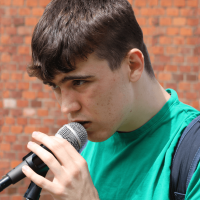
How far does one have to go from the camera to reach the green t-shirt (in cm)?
98

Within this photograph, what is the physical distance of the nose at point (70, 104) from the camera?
1021mm

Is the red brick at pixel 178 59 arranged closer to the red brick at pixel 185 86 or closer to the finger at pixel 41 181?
the red brick at pixel 185 86

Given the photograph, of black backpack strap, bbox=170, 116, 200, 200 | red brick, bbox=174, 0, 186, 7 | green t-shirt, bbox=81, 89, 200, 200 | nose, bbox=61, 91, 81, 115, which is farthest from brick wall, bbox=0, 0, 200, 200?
black backpack strap, bbox=170, 116, 200, 200

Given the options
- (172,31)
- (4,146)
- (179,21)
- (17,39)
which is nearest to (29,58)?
(17,39)

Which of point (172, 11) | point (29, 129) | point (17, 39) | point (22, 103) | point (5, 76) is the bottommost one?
point (29, 129)

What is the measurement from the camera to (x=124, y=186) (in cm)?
108

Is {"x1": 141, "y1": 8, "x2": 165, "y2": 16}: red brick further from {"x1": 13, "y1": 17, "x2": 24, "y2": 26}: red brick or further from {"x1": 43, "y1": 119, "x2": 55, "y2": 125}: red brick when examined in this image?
{"x1": 43, "y1": 119, "x2": 55, "y2": 125}: red brick

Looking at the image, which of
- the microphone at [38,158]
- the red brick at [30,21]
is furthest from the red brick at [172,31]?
the microphone at [38,158]

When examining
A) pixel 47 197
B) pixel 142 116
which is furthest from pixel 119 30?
pixel 47 197

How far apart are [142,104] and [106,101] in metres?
0.21

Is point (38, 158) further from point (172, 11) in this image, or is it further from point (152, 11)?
point (172, 11)

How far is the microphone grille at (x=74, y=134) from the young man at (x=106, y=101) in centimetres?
6

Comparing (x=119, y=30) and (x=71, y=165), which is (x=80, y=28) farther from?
(x=71, y=165)

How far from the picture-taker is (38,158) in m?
0.90
